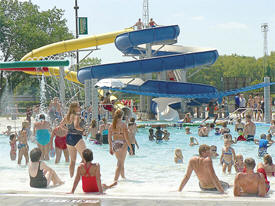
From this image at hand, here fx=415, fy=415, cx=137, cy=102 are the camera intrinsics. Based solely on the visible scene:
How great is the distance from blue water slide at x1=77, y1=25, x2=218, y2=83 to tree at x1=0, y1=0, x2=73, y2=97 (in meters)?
17.4

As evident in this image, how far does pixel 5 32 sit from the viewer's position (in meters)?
39.0

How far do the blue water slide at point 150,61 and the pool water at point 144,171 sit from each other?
678cm

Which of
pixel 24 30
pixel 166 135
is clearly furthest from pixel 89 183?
pixel 24 30

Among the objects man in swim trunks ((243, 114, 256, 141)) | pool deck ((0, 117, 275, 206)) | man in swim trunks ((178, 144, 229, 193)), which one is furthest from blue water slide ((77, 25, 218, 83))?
pool deck ((0, 117, 275, 206))

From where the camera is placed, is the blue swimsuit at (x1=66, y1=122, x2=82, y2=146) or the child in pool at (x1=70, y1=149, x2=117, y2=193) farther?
the blue swimsuit at (x1=66, y1=122, x2=82, y2=146)

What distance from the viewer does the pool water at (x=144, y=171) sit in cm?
622

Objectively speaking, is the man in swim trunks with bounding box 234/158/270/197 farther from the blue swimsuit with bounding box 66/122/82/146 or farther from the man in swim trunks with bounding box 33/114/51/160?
the man in swim trunks with bounding box 33/114/51/160

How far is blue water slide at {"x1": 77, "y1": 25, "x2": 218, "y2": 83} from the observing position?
70.5 ft

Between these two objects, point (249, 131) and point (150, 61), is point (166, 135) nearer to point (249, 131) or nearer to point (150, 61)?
point (249, 131)

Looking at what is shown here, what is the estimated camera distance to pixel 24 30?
38.3m

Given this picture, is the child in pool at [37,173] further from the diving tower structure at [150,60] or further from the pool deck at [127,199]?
the diving tower structure at [150,60]

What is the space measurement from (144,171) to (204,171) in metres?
2.96

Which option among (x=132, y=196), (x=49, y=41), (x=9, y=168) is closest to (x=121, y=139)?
(x=132, y=196)

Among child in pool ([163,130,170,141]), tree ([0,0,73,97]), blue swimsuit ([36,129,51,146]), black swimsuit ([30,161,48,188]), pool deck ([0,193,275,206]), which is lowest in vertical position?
pool deck ([0,193,275,206])
